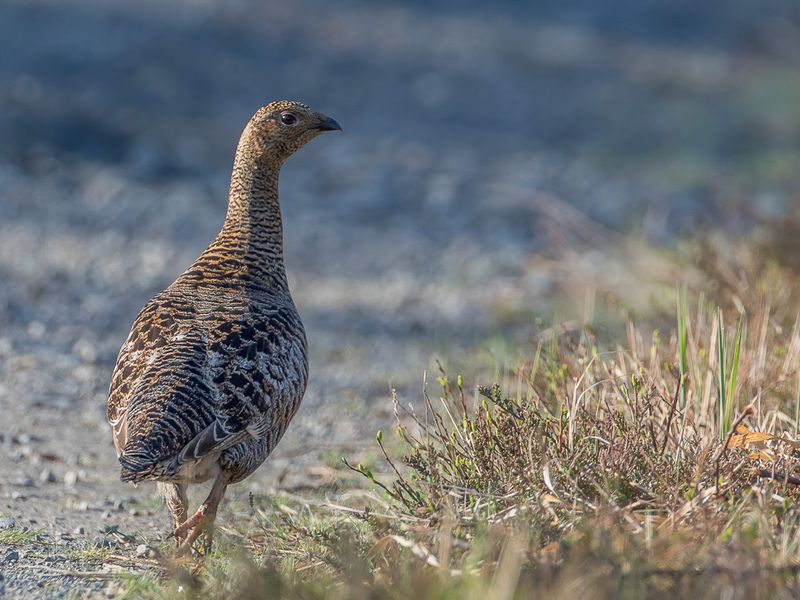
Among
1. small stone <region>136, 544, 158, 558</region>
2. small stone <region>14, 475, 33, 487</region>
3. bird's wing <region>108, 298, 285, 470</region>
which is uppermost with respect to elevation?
bird's wing <region>108, 298, 285, 470</region>

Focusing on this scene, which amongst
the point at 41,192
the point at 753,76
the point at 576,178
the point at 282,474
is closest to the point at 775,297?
the point at 282,474

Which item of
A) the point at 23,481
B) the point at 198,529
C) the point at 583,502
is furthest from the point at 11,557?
the point at 583,502

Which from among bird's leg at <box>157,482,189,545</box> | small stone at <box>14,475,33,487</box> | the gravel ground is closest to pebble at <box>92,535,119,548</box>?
the gravel ground

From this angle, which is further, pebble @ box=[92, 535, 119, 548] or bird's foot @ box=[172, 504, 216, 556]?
pebble @ box=[92, 535, 119, 548]

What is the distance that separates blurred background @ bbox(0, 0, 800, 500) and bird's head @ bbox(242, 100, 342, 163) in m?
1.51

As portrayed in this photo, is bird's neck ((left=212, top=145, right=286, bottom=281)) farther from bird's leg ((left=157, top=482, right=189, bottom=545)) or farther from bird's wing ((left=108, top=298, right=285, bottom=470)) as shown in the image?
bird's leg ((left=157, top=482, right=189, bottom=545))

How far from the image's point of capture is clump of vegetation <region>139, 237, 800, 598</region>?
3.31 m

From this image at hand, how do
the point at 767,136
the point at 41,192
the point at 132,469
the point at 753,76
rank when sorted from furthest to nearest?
the point at 753,76 → the point at 767,136 → the point at 41,192 → the point at 132,469

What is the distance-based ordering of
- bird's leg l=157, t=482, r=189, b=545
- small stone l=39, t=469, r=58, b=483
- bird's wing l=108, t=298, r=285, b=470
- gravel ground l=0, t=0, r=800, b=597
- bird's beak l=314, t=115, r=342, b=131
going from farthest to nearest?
1. gravel ground l=0, t=0, r=800, b=597
2. bird's beak l=314, t=115, r=342, b=131
3. small stone l=39, t=469, r=58, b=483
4. bird's leg l=157, t=482, r=189, b=545
5. bird's wing l=108, t=298, r=285, b=470

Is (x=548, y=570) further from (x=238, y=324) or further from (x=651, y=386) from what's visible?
(x=238, y=324)

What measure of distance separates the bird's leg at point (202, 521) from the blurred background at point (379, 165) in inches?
45.4

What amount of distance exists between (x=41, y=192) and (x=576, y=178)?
530cm

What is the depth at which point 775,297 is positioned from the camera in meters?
6.48

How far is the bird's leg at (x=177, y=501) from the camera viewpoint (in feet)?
15.7
